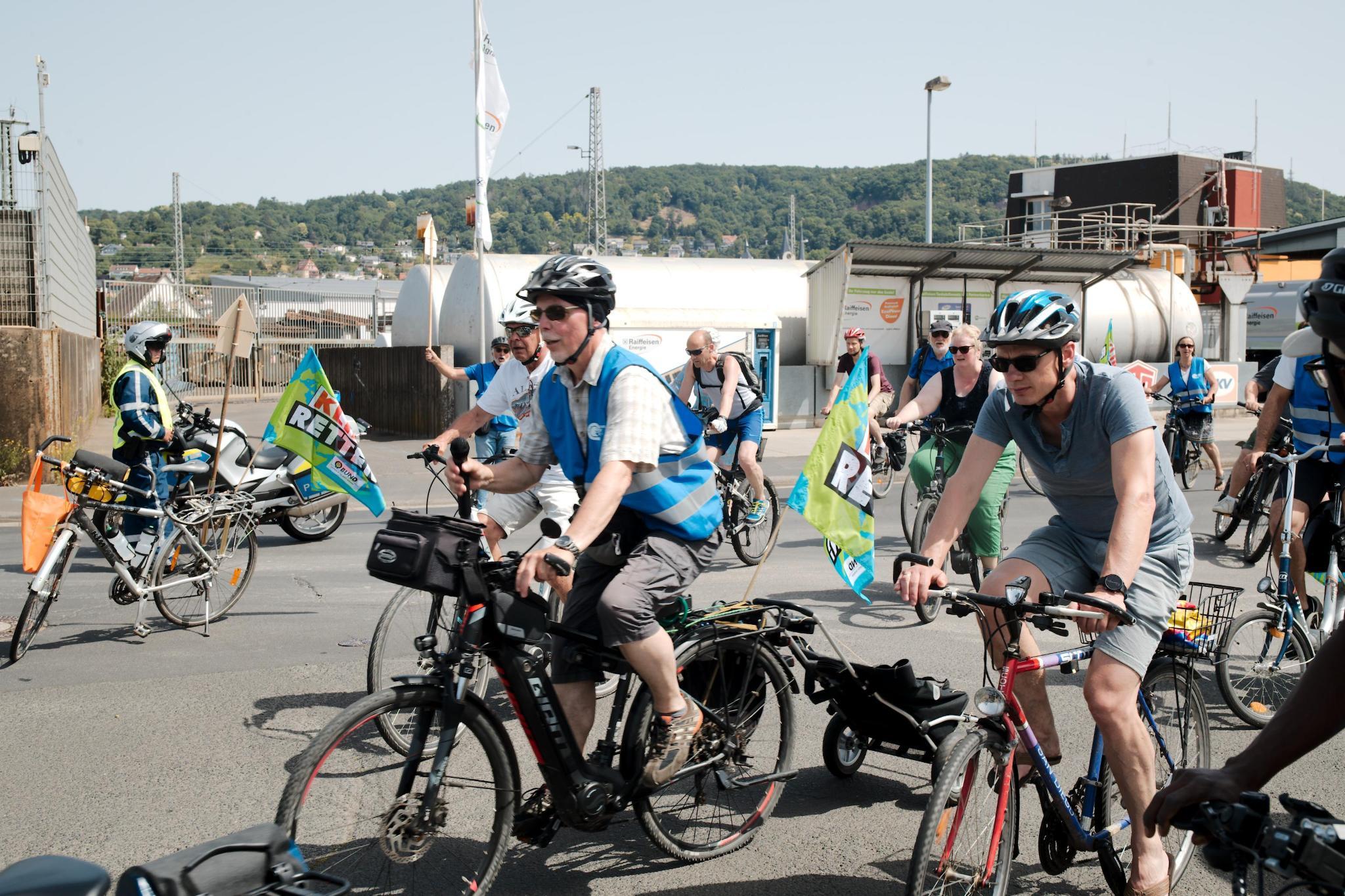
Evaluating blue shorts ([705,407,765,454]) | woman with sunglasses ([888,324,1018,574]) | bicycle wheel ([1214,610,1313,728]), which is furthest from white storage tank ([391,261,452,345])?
bicycle wheel ([1214,610,1313,728])

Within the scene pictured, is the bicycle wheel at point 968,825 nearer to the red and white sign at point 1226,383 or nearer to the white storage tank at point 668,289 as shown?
the white storage tank at point 668,289

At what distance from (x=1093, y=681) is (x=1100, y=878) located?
36.9 inches

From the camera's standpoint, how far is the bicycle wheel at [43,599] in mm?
6395

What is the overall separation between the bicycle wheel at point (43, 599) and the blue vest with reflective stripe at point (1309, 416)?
708 centimetres

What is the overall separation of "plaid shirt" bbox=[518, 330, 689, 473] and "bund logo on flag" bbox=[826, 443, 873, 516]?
1.74m

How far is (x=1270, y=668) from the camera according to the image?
5.48 metres

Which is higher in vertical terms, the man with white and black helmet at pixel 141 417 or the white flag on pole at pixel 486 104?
the white flag on pole at pixel 486 104

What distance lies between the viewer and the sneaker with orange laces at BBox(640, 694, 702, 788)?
12.6 feet

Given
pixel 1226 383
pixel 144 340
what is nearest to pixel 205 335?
pixel 1226 383

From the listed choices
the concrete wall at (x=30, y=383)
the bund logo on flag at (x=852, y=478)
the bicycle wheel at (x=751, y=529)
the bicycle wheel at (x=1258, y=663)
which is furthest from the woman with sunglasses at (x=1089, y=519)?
the concrete wall at (x=30, y=383)

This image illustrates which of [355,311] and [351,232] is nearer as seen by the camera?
[355,311]

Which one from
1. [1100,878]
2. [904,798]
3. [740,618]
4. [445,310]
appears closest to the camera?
[1100,878]

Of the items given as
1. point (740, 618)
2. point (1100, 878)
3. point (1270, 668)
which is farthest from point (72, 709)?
point (1270, 668)

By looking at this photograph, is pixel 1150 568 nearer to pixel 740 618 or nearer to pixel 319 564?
pixel 740 618
